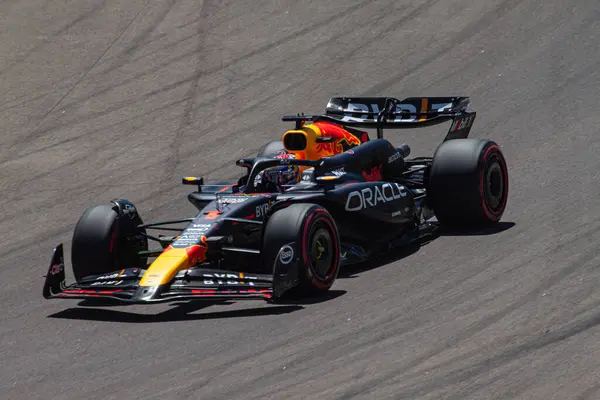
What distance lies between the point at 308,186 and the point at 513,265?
2202 millimetres

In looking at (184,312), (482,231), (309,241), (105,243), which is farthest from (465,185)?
(105,243)

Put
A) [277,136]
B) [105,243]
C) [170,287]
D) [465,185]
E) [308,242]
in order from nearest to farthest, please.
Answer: [170,287] → [308,242] → [105,243] → [465,185] → [277,136]

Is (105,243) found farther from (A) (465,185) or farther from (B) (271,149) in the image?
(A) (465,185)

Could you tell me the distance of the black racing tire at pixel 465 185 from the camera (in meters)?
11.7

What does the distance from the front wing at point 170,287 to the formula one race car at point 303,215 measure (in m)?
0.01

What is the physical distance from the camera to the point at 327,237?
401 inches

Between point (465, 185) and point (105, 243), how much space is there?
3.75 metres

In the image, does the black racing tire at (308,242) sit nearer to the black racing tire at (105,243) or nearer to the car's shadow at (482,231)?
the black racing tire at (105,243)

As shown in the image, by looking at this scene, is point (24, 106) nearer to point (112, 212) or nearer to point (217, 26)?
point (217, 26)

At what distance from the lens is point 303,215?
9.81 meters

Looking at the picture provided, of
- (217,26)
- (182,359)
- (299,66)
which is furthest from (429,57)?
(182,359)

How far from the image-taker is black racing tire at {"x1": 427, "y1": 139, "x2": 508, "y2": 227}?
11680 mm

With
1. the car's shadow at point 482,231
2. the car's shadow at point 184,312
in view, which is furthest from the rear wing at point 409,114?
the car's shadow at point 184,312

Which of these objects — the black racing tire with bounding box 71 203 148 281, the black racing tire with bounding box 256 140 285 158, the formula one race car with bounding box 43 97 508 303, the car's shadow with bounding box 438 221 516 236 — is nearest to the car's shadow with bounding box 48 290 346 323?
the formula one race car with bounding box 43 97 508 303
